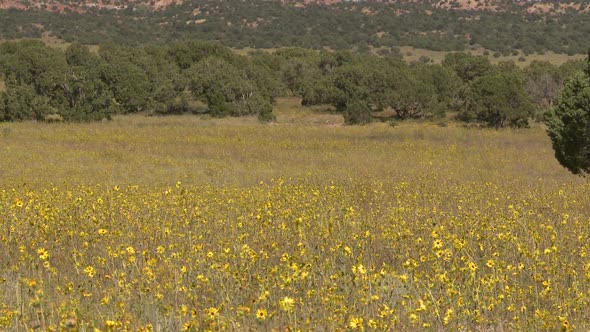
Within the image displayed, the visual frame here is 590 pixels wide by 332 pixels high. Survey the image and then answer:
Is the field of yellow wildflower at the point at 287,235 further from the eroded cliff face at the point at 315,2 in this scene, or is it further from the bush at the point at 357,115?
the eroded cliff face at the point at 315,2

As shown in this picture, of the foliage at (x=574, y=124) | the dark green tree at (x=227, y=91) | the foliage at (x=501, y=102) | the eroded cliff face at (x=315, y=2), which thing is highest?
the foliage at (x=574, y=124)

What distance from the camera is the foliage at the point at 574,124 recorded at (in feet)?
55.3

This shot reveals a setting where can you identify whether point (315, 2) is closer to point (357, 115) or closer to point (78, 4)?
point (78, 4)

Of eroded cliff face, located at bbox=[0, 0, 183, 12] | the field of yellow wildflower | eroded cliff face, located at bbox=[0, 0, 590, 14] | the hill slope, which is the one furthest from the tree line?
eroded cliff face, located at bbox=[0, 0, 590, 14]

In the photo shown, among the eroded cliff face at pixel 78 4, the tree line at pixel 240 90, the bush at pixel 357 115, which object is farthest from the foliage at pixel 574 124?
the eroded cliff face at pixel 78 4

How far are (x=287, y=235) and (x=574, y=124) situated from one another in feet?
38.3

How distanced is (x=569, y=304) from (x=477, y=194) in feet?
24.5

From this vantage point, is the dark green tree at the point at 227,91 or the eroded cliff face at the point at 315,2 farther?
the eroded cliff face at the point at 315,2

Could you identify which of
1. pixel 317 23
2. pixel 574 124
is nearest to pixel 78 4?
pixel 317 23

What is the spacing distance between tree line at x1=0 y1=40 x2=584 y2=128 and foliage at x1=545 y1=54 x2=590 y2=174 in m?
16.9

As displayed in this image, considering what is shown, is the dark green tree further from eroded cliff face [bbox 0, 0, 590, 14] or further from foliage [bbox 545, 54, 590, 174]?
eroded cliff face [bbox 0, 0, 590, 14]

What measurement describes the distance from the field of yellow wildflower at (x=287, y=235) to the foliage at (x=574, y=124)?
1159mm

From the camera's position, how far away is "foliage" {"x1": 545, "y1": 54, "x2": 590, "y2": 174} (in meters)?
16.9

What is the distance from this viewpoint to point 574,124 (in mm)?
17219
